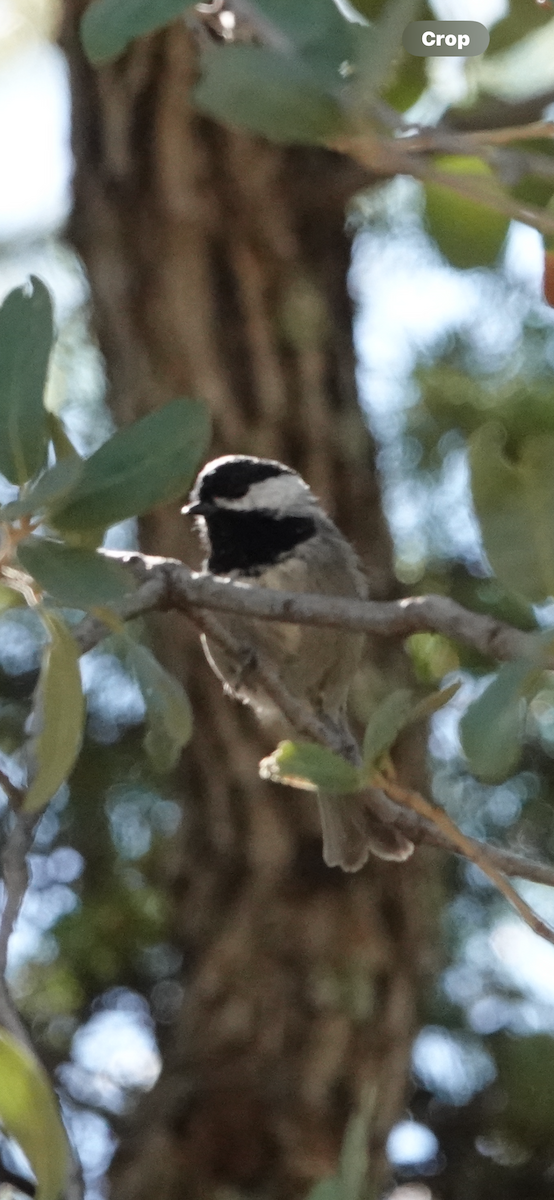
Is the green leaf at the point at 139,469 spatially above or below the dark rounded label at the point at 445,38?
below

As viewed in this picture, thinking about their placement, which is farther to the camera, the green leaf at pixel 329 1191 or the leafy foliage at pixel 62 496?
the leafy foliage at pixel 62 496

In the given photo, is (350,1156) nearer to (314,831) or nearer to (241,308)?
(314,831)

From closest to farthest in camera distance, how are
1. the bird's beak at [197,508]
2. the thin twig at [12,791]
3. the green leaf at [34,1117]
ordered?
the green leaf at [34,1117] → the thin twig at [12,791] → the bird's beak at [197,508]

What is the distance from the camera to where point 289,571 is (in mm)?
2721

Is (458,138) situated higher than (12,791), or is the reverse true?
(458,138)

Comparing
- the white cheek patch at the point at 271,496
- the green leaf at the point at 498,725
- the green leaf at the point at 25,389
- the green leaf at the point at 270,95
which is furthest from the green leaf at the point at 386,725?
the white cheek patch at the point at 271,496

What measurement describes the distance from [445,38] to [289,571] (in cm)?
155

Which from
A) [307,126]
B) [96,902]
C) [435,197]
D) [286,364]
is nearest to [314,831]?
[96,902]

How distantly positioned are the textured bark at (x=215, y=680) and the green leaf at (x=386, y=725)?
182 centimetres

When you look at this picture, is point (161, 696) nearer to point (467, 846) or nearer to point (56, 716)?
point (56, 716)

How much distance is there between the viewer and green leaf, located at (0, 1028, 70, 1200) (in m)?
0.94

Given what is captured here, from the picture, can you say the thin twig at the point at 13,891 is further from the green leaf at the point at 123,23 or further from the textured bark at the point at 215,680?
the textured bark at the point at 215,680

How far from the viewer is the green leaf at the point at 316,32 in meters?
1.02

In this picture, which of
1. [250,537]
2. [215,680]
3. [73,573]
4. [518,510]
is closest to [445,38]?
[518,510]
